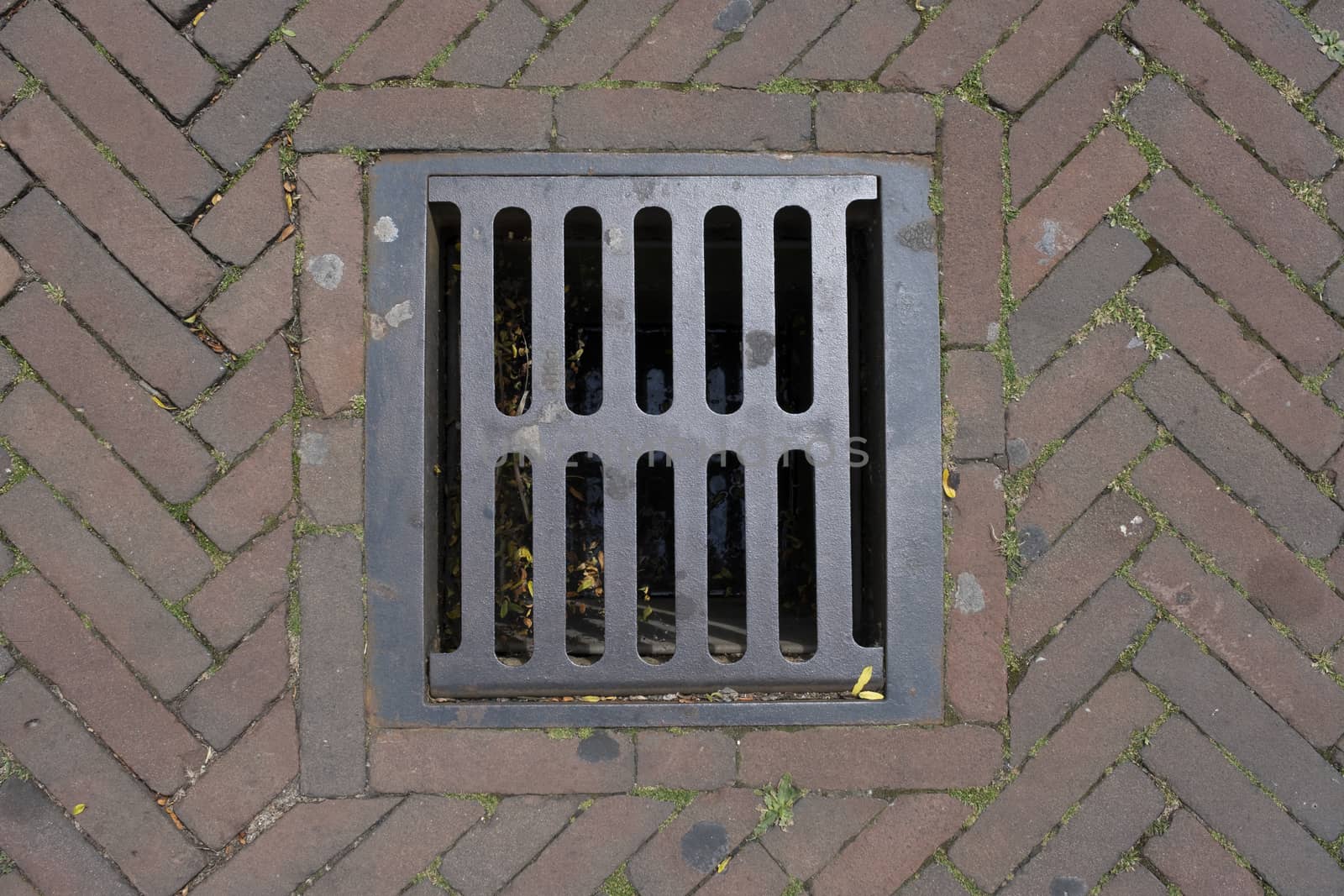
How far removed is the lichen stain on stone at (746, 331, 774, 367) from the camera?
1.74m

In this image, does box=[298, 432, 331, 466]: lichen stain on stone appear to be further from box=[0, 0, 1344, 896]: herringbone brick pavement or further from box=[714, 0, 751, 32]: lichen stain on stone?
box=[714, 0, 751, 32]: lichen stain on stone

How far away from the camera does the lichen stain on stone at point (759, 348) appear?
174 cm

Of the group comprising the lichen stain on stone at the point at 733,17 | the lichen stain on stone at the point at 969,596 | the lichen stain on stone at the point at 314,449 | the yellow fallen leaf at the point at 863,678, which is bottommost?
the yellow fallen leaf at the point at 863,678

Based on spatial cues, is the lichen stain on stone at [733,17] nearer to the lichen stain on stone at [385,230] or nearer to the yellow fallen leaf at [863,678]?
the lichen stain on stone at [385,230]

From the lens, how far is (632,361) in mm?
1758

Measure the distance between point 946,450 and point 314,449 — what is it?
1209 millimetres

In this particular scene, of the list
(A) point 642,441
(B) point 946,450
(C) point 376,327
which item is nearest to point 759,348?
(A) point 642,441

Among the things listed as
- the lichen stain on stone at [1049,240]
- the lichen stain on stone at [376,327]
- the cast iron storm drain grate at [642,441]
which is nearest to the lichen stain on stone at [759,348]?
the cast iron storm drain grate at [642,441]

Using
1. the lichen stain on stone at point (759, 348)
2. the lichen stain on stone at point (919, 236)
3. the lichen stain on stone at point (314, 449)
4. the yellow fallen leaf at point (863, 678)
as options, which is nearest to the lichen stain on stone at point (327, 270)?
the lichen stain on stone at point (314, 449)

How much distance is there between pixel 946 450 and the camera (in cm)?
175

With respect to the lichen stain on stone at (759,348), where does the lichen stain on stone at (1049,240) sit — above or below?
above

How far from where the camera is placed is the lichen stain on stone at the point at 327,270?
68.2 inches

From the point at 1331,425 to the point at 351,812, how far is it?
2.03 meters

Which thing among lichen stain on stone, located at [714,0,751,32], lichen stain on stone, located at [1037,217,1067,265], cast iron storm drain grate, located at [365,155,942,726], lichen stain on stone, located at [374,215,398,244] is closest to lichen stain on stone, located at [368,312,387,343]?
cast iron storm drain grate, located at [365,155,942,726]
